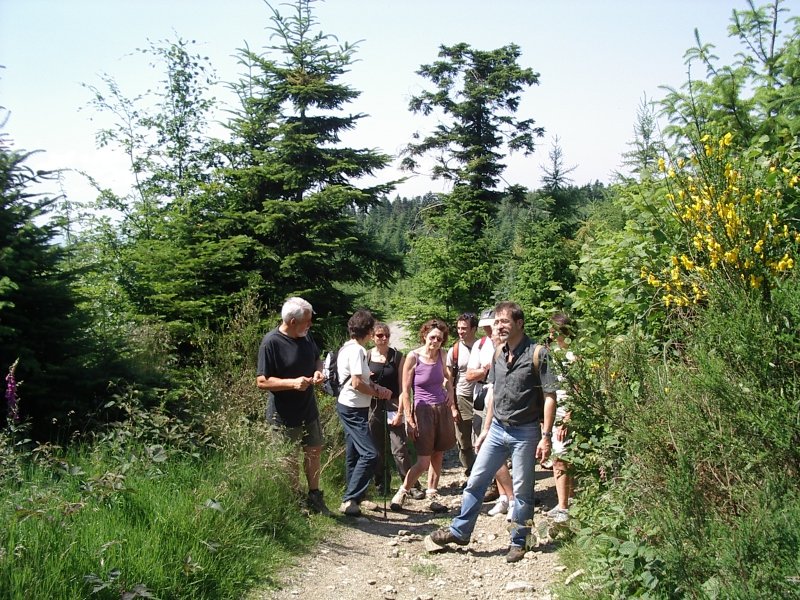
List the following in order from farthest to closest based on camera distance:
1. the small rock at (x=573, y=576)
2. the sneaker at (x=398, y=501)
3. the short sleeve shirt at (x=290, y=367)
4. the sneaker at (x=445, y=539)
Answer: the sneaker at (x=398, y=501) → the short sleeve shirt at (x=290, y=367) → the sneaker at (x=445, y=539) → the small rock at (x=573, y=576)

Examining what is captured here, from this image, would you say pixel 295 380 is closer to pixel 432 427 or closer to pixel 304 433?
pixel 304 433

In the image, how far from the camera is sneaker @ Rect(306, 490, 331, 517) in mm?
6259

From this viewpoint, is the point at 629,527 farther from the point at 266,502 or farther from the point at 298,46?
the point at 298,46

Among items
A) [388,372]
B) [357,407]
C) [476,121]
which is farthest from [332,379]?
[476,121]

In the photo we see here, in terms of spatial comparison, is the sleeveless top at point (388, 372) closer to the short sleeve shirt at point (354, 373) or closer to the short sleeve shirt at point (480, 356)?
the short sleeve shirt at point (354, 373)

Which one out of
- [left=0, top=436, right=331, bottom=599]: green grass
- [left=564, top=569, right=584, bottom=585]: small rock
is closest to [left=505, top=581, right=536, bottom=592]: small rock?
[left=564, top=569, right=584, bottom=585]: small rock

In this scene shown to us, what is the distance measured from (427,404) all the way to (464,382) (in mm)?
953

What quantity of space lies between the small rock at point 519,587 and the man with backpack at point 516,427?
46cm

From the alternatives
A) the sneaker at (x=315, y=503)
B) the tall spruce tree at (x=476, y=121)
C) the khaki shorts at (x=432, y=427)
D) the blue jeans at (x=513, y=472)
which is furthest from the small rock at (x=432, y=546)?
the tall spruce tree at (x=476, y=121)

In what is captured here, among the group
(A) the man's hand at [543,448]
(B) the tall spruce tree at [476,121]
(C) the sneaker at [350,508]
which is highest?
(B) the tall spruce tree at [476,121]

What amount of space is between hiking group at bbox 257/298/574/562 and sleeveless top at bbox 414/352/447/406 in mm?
11

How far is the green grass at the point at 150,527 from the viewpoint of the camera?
355 centimetres

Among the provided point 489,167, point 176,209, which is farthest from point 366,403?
point 489,167

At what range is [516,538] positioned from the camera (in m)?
5.42
